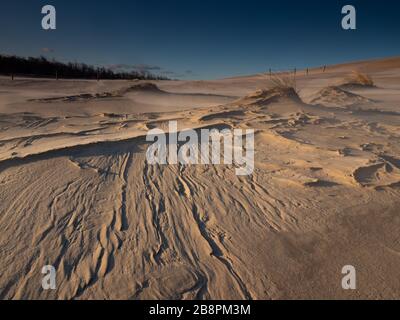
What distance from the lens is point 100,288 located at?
1571 millimetres

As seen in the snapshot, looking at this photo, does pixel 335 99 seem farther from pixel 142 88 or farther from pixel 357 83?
pixel 142 88

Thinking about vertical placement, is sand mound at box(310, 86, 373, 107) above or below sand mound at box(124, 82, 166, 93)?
below

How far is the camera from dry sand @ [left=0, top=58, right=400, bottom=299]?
163 centimetres

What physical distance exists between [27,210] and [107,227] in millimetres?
658

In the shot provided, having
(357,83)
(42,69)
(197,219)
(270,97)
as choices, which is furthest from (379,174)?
(42,69)

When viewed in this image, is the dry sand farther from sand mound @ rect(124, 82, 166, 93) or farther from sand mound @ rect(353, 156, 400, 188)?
sand mound @ rect(124, 82, 166, 93)

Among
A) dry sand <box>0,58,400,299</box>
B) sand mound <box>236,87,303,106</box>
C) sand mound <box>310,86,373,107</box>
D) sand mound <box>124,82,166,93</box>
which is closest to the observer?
dry sand <box>0,58,400,299</box>

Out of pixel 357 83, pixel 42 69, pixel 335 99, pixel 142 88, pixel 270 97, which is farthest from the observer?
pixel 42 69

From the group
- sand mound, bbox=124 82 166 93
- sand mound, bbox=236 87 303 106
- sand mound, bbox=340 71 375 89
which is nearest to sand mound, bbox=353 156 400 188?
sand mound, bbox=236 87 303 106

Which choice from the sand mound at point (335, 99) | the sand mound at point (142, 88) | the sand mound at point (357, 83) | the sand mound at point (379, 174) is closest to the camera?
the sand mound at point (379, 174)

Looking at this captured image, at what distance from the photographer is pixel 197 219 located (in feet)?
7.18

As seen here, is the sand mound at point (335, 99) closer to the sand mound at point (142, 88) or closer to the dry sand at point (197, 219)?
the dry sand at point (197, 219)

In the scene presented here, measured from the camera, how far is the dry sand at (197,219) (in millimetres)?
1633

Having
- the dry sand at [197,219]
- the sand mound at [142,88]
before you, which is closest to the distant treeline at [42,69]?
the sand mound at [142,88]
